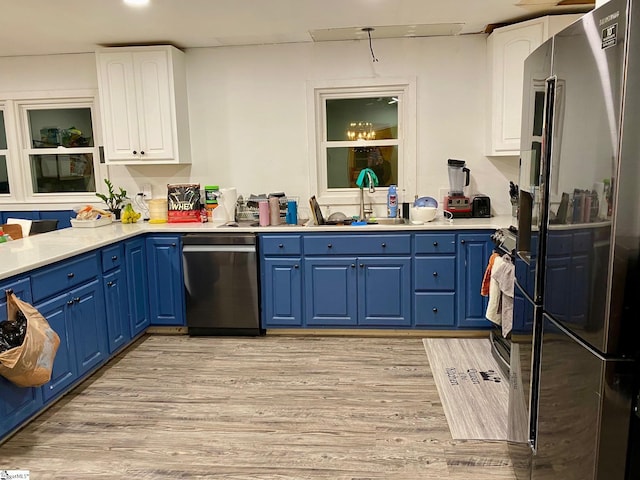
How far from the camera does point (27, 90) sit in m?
4.88

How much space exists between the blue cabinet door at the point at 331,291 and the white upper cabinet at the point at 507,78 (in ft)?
5.20

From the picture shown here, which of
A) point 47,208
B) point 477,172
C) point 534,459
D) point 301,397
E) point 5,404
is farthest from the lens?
point 47,208

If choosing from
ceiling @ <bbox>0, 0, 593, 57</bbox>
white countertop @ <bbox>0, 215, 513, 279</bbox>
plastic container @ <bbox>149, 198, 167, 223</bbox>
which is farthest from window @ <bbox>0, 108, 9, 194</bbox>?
plastic container @ <bbox>149, 198, 167, 223</bbox>

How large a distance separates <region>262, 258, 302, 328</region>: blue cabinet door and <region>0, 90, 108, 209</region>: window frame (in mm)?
2012

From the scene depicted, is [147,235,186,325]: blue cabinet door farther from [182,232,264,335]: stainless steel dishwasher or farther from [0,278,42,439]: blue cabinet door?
[0,278,42,439]: blue cabinet door

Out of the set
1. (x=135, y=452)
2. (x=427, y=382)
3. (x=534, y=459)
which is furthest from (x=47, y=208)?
(x=534, y=459)

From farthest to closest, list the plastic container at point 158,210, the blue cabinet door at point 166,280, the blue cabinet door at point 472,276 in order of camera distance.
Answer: the plastic container at point 158,210 < the blue cabinet door at point 166,280 < the blue cabinet door at point 472,276

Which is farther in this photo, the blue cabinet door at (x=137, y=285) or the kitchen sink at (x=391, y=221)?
the kitchen sink at (x=391, y=221)

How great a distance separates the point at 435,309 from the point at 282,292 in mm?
1229

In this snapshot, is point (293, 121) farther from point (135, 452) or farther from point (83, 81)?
point (135, 452)

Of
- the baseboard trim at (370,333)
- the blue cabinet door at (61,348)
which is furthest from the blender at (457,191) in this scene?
the blue cabinet door at (61,348)

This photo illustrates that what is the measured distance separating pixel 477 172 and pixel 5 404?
3.82 meters

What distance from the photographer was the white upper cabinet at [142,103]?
4.45 m

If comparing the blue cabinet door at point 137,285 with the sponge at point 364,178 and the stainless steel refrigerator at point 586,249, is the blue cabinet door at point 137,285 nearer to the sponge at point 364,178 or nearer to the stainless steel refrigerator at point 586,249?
the sponge at point 364,178
